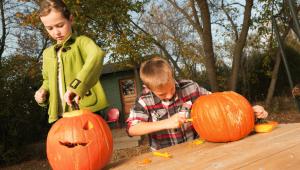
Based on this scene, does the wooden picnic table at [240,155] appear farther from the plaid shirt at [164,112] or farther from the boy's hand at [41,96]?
the boy's hand at [41,96]

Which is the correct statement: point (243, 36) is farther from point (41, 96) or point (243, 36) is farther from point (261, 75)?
point (41, 96)

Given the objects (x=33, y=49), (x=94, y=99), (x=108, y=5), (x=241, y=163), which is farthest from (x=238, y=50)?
(x=33, y=49)

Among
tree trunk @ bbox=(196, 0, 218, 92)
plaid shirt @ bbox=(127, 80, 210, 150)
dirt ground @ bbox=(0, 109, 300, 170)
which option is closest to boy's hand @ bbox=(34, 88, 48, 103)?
plaid shirt @ bbox=(127, 80, 210, 150)

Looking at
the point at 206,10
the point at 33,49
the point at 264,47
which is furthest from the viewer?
the point at 33,49

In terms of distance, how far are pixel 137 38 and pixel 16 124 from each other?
4520 mm

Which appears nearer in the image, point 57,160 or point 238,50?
point 57,160

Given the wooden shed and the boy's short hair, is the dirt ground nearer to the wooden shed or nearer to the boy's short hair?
the wooden shed

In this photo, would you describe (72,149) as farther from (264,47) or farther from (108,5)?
(264,47)

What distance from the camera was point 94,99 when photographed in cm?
269

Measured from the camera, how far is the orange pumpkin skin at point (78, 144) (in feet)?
6.44

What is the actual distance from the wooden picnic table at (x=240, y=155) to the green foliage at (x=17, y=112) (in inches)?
395

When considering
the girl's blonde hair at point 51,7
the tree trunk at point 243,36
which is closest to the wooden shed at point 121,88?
the tree trunk at point 243,36

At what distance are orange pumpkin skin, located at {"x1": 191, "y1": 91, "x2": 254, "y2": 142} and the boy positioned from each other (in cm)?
18

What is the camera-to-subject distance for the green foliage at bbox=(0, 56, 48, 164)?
1141 centimetres
